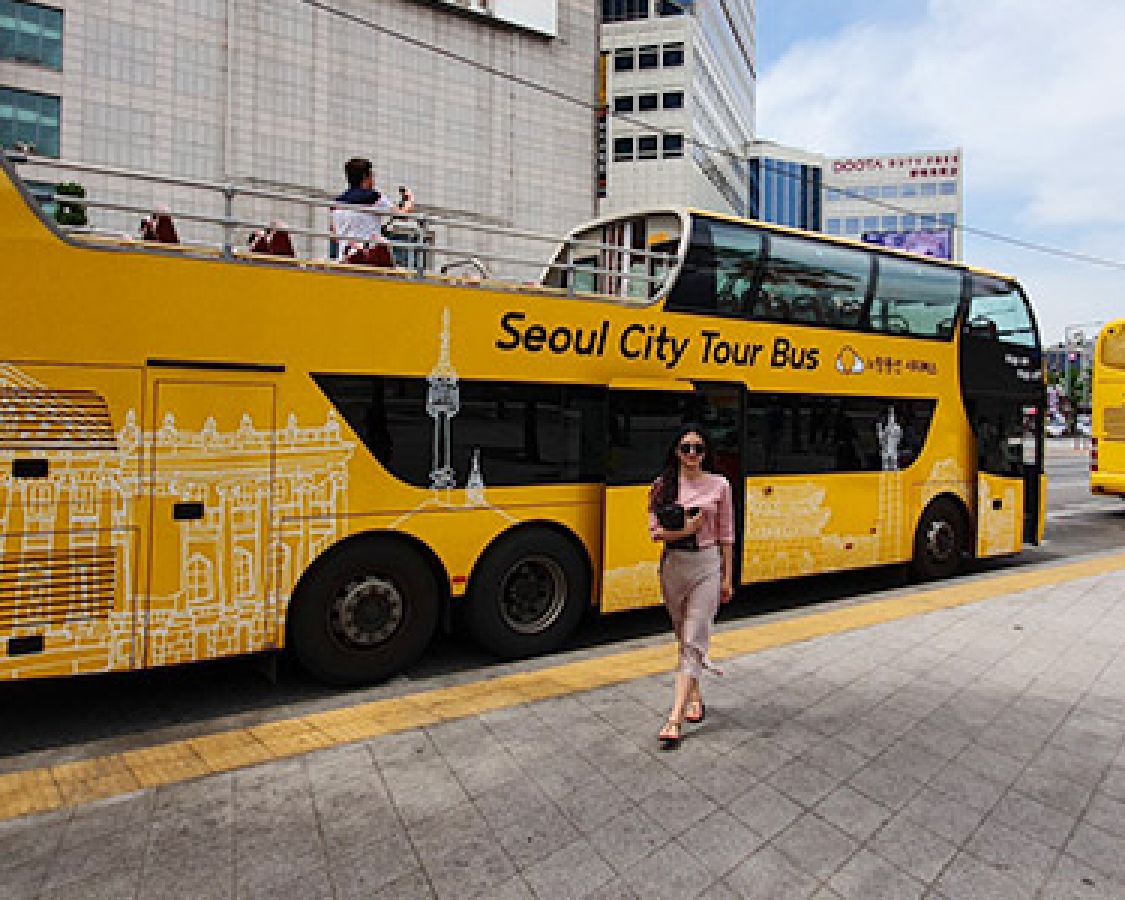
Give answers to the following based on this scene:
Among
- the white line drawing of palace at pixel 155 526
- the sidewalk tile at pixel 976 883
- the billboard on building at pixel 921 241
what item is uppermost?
the billboard on building at pixel 921 241

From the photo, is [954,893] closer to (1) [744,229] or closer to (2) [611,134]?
(1) [744,229]

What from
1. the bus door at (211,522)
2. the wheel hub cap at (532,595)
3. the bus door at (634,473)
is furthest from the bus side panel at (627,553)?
the bus door at (211,522)

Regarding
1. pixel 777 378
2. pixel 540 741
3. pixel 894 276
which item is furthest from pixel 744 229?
pixel 540 741

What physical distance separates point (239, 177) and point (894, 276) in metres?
30.3

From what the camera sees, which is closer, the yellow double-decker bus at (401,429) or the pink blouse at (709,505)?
the pink blouse at (709,505)

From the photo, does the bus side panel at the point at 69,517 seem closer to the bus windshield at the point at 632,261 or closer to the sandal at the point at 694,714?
the bus windshield at the point at 632,261

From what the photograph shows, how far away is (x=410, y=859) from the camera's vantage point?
3.01 meters

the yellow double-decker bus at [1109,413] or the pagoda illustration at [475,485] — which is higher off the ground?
the yellow double-decker bus at [1109,413]

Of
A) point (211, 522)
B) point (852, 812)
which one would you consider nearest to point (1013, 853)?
point (852, 812)

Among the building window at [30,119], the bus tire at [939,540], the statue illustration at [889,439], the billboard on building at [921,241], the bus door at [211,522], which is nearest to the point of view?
the bus door at [211,522]

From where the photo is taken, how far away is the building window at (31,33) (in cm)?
2667

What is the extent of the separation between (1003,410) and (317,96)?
105 ft

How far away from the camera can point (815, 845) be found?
312cm

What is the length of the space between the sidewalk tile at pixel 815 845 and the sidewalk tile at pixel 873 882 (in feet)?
0.15
